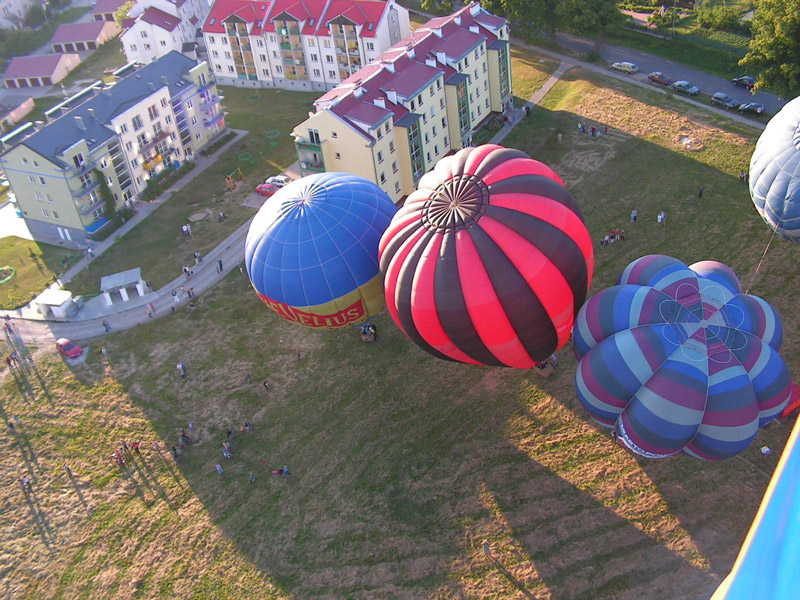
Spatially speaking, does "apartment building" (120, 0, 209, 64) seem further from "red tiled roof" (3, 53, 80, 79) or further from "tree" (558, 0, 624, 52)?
"tree" (558, 0, 624, 52)

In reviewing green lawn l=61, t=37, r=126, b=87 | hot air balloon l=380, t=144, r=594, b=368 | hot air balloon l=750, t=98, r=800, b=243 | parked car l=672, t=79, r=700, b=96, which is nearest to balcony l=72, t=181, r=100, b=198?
green lawn l=61, t=37, r=126, b=87

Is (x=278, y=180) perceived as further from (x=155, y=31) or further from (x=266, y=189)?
(x=155, y=31)

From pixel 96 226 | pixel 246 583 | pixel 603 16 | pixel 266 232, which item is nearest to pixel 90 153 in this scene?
pixel 96 226

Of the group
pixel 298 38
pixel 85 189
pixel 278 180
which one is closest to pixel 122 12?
pixel 298 38

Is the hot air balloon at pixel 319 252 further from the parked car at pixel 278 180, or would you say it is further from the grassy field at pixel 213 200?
the parked car at pixel 278 180

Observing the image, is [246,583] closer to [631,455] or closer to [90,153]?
[631,455]
